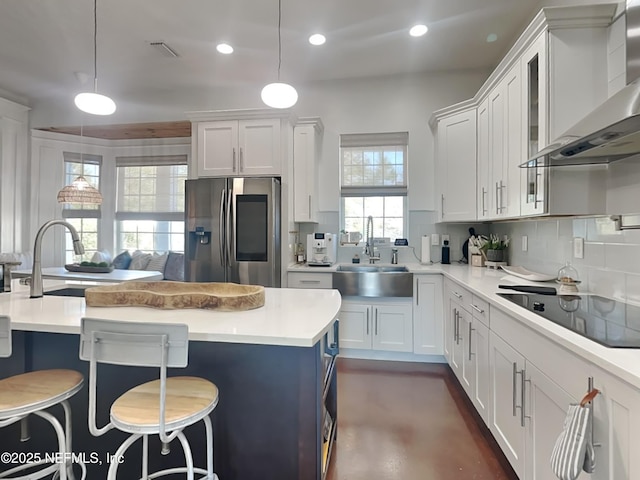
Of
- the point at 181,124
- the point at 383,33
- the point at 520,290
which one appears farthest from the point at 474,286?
the point at 181,124

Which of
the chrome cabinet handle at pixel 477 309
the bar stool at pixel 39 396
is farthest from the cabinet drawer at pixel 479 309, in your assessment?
the bar stool at pixel 39 396

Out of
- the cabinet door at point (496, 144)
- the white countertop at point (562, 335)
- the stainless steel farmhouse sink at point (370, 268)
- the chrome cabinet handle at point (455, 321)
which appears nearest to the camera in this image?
the white countertop at point (562, 335)

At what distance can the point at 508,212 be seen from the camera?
7.71ft

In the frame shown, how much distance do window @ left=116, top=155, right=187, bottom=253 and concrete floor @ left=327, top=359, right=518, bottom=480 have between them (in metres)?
3.65

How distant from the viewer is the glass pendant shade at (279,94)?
7.32ft

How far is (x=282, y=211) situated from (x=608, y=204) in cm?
254

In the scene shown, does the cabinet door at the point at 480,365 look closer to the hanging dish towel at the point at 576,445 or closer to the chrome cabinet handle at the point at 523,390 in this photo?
the chrome cabinet handle at the point at 523,390

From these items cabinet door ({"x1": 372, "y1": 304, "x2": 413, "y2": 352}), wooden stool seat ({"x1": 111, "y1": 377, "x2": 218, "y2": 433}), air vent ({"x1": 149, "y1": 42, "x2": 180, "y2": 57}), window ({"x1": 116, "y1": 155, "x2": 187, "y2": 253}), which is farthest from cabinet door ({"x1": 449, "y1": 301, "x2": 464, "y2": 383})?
window ({"x1": 116, "y1": 155, "x2": 187, "y2": 253})

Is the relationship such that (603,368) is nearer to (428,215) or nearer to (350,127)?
(428,215)

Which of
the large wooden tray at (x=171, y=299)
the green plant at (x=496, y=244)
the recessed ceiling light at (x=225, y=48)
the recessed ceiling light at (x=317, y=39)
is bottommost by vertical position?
the large wooden tray at (x=171, y=299)

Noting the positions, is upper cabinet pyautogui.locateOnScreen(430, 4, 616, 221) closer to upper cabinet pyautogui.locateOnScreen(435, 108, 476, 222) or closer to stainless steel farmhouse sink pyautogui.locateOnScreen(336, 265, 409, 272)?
upper cabinet pyautogui.locateOnScreen(435, 108, 476, 222)

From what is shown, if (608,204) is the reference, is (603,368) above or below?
below

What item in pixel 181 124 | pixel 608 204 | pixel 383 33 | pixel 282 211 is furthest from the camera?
pixel 181 124

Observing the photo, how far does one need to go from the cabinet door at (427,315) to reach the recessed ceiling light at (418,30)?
2.25 metres
